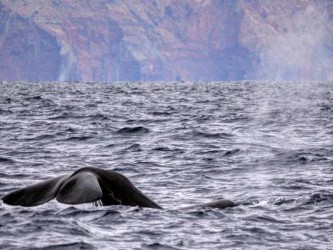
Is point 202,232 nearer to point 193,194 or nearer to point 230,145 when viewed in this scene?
point 193,194

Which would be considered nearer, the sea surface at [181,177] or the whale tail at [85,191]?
the sea surface at [181,177]

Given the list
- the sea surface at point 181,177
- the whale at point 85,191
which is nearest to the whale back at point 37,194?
the whale at point 85,191

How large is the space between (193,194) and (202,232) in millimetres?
3694

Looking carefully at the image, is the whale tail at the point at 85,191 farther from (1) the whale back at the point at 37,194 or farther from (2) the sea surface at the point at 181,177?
(2) the sea surface at the point at 181,177

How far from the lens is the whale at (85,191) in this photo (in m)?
11.0

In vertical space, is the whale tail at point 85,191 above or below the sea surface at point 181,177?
above

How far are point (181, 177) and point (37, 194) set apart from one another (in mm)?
5749

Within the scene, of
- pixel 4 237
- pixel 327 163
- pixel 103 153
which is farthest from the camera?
pixel 103 153

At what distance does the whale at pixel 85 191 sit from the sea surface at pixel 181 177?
0.15 meters

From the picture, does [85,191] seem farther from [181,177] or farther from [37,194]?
[181,177]

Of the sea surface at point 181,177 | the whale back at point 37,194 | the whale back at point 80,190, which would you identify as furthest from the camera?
the whale back at point 37,194

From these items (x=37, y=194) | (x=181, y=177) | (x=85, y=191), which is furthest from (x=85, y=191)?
(x=181, y=177)

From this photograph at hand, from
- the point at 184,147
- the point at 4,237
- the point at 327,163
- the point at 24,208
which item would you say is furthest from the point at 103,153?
the point at 4,237

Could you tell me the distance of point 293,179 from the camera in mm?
16531
